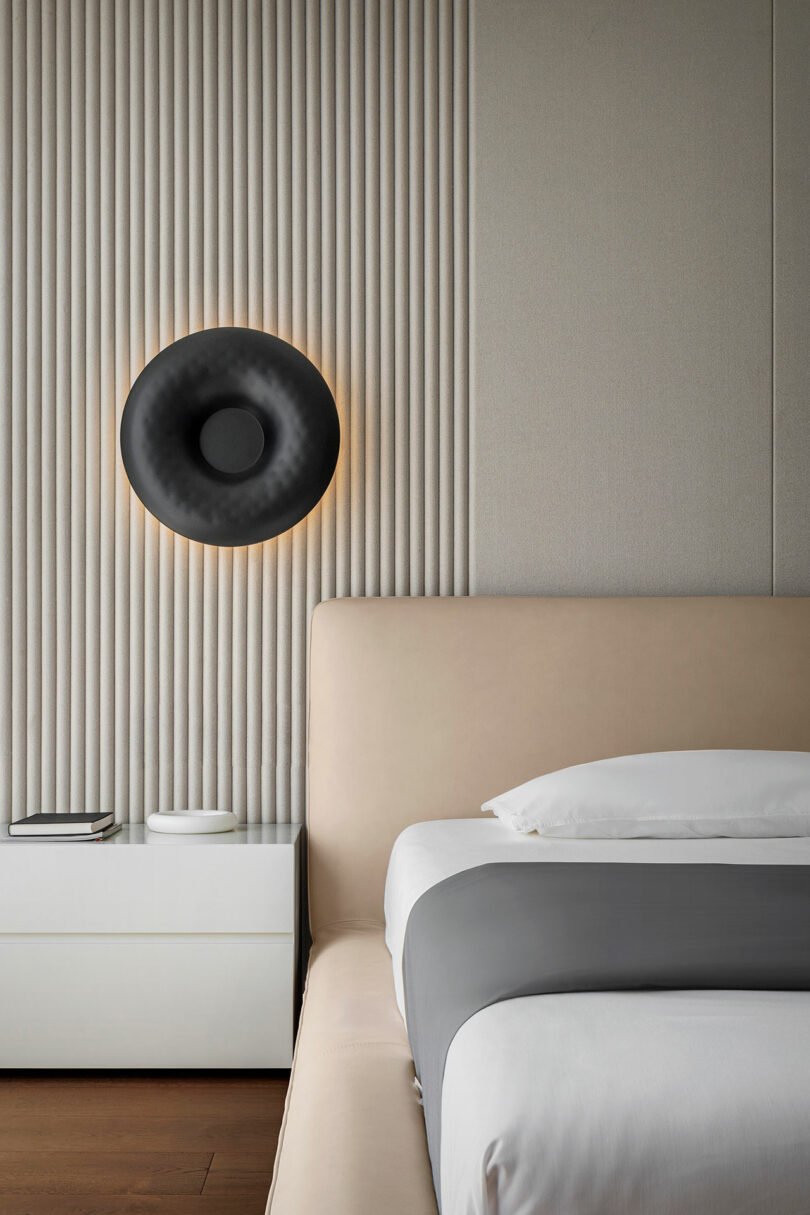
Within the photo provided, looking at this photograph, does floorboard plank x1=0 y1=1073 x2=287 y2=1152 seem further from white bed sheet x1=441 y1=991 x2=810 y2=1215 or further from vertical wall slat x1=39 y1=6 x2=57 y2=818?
white bed sheet x1=441 y1=991 x2=810 y2=1215

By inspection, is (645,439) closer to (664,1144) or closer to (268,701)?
(268,701)


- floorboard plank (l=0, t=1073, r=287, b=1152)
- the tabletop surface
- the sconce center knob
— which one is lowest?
floorboard plank (l=0, t=1073, r=287, b=1152)

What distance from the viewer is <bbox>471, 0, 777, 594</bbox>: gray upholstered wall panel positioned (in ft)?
7.82

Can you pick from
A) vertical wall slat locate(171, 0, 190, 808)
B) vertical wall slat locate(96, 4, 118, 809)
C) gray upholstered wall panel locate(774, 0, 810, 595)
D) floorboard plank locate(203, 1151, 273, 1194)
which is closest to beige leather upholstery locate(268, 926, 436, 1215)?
floorboard plank locate(203, 1151, 273, 1194)

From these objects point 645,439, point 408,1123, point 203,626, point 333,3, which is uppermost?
point 333,3

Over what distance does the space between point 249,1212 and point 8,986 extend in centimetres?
80

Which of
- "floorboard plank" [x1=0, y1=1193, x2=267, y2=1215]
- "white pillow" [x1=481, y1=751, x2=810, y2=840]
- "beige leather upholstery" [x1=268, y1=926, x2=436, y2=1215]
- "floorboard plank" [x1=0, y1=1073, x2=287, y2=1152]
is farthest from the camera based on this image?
"white pillow" [x1=481, y1=751, x2=810, y2=840]

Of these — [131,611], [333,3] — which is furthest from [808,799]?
[333,3]

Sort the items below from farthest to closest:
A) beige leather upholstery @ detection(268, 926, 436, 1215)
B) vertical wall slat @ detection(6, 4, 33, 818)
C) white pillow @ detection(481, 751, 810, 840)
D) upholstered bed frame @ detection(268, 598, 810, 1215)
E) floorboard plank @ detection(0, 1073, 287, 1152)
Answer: vertical wall slat @ detection(6, 4, 33, 818) → upholstered bed frame @ detection(268, 598, 810, 1215) → white pillow @ detection(481, 751, 810, 840) → floorboard plank @ detection(0, 1073, 287, 1152) → beige leather upholstery @ detection(268, 926, 436, 1215)

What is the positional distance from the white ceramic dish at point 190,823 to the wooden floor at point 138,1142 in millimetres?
509

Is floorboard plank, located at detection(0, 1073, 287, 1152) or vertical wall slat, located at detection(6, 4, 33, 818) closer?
floorboard plank, located at detection(0, 1073, 287, 1152)

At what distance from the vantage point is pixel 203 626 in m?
2.34

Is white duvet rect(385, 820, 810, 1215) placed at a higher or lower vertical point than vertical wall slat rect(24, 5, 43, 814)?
lower

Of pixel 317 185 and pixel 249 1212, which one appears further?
pixel 317 185
